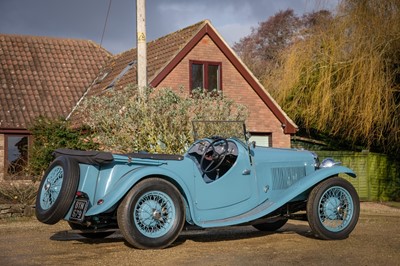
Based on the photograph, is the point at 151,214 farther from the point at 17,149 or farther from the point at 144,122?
the point at 17,149

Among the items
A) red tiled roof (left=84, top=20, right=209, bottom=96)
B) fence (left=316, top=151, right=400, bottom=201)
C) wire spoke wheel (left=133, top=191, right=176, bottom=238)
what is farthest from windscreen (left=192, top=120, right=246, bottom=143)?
fence (left=316, top=151, right=400, bottom=201)

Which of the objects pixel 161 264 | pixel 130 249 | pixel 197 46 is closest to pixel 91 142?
pixel 197 46

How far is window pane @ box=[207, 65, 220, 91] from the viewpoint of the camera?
22242 millimetres

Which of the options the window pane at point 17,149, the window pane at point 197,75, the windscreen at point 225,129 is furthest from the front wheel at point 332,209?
Result: the window pane at point 17,149

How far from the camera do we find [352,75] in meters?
20.3

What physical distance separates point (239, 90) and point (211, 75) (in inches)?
44.6

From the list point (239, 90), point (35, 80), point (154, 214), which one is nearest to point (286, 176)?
point (154, 214)

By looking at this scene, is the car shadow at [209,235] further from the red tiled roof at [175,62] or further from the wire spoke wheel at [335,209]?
the red tiled roof at [175,62]

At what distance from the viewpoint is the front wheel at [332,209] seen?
9055 mm

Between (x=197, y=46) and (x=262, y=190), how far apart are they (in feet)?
43.6

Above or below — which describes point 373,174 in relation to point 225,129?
below

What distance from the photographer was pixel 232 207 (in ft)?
29.5

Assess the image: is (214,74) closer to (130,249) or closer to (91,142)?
(91,142)

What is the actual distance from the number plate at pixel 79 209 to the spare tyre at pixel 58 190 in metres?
0.13
